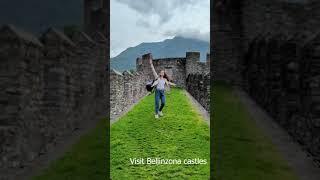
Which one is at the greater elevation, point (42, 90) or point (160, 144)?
point (42, 90)

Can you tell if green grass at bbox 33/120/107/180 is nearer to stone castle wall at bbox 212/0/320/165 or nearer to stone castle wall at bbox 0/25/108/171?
stone castle wall at bbox 0/25/108/171

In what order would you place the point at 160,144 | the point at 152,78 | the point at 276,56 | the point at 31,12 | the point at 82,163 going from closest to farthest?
the point at 82,163, the point at 160,144, the point at 276,56, the point at 152,78, the point at 31,12

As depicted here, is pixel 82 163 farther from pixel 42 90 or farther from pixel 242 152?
pixel 242 152

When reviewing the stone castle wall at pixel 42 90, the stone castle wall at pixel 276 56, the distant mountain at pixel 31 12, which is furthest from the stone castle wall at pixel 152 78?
the distant mountain at pixel 31 12

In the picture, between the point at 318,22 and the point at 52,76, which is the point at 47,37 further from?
the point at 318,22

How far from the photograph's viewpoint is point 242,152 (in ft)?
34.3

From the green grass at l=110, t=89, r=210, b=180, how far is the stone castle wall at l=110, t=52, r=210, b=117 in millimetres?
1871

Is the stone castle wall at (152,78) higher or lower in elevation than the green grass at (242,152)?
higher

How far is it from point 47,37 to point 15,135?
10.8 ft

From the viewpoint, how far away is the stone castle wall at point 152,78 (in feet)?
64.0

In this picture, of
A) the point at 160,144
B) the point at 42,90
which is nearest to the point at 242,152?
the point at 160,144

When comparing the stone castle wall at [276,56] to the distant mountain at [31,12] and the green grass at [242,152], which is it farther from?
the distant mountain at [31,12]

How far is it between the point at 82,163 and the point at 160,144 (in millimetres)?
2586

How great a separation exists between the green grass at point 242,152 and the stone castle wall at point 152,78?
5151 millimetres
